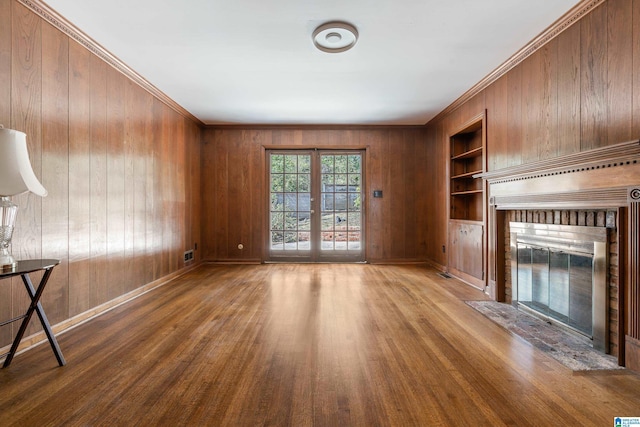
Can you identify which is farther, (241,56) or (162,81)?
(162,81)

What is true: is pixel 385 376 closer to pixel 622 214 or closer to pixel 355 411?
pixel 355 411

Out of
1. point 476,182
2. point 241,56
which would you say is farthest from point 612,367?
point 241,56

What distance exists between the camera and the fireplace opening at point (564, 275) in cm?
226

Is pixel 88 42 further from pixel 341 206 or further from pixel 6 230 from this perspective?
pixel 341 206

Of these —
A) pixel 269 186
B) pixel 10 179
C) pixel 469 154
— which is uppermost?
pixel 469 154

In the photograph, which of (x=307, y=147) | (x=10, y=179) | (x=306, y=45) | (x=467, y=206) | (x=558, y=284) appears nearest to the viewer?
(x=10, y=179)

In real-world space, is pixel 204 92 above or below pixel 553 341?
above

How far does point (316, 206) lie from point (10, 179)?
4.54m

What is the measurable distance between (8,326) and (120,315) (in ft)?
2.90

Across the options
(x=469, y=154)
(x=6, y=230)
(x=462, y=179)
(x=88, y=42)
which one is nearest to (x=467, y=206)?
(x=462, y=179)

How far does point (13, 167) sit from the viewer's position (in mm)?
1796

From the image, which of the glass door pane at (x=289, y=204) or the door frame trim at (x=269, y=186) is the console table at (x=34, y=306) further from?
the glass door pane at (x=289, y=204)

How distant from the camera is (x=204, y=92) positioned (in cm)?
425

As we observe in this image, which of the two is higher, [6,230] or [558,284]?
[6,230]
